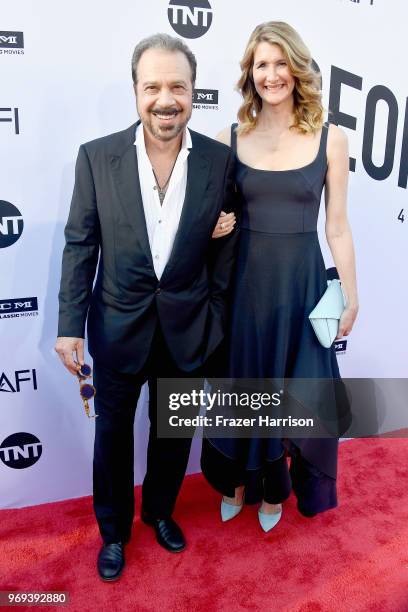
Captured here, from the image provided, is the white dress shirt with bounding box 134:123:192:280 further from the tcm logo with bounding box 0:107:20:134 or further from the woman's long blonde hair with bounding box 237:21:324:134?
the tcm logo with bounding box 0:107:20:134

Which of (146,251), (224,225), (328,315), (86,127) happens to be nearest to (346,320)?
(328,315)

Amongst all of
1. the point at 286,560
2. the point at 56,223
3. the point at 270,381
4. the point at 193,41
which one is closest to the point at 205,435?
the point at 270,381

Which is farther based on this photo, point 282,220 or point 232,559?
point 232,559

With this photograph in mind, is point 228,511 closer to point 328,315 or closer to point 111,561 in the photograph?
point 111,561

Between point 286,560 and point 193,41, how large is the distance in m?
1.98

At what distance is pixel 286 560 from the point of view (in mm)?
2055

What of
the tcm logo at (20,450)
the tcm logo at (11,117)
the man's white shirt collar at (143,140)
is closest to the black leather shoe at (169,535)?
the tcm logo at (20,450)

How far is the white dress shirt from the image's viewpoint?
166 centimetres

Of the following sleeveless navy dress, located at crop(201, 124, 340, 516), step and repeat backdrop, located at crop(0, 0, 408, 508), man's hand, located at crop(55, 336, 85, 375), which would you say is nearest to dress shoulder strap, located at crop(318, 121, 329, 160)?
sleeveless navy dress, located at crop(201, 124, 340, 516)

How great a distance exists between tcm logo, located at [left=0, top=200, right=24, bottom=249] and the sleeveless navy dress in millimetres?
846

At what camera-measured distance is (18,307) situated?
2168mm

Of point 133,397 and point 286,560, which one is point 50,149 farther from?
point 286,560

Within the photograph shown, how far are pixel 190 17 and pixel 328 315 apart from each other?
1235mm

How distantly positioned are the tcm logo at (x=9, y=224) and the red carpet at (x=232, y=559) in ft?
3.82
